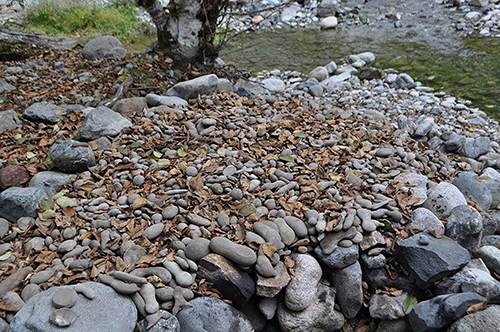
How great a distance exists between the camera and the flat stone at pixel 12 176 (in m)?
3.10

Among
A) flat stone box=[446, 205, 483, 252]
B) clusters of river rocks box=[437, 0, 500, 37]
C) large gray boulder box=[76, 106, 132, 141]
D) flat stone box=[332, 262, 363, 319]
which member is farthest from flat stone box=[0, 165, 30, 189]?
clusters of river rocks box=[437, 0, 500, 37]

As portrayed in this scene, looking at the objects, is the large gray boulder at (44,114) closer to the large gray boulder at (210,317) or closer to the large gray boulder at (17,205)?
the large gray boulder at (17,205)

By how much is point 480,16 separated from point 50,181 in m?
10.1

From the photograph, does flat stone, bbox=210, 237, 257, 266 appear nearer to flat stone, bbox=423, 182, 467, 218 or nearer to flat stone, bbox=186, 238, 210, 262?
flat stone, bbox=186, 238, 210, 262

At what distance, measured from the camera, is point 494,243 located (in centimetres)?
311

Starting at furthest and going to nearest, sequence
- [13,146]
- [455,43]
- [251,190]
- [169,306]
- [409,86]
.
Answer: [455,43] < [409,86] < [13,146] < [251,190] < [169,306]

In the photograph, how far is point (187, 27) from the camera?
17.2 feet

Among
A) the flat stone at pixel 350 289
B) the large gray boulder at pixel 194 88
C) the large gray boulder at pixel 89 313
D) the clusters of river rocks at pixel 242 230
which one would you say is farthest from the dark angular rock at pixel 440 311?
the large gray boulder at pixel 194 88

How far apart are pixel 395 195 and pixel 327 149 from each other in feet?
2.31

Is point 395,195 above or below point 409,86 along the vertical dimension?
above

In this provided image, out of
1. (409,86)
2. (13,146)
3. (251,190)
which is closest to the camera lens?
(251,190)

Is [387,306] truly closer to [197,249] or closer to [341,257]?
[341,257]

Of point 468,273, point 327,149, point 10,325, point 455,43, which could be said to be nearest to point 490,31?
point 455,43

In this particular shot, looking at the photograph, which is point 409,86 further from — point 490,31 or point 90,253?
point 90,253
